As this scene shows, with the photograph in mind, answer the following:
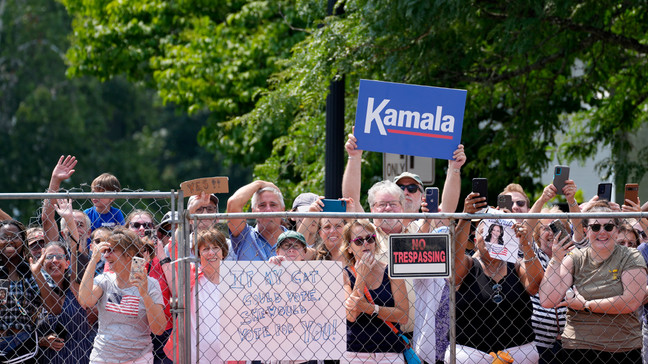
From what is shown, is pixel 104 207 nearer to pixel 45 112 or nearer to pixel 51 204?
pixel 51 204

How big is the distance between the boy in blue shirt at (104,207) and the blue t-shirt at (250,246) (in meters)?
1.32

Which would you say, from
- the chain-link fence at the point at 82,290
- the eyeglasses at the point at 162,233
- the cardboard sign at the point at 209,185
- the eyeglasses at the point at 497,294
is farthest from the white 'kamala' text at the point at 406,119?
the eyeglasses at the point at 162,233

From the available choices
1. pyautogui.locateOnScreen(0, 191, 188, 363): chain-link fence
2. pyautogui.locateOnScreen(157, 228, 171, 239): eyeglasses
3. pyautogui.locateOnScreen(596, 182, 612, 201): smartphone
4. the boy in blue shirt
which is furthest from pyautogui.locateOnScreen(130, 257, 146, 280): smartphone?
pyautogui.locateOnScreen(596, 182, 612, 201): smartphone

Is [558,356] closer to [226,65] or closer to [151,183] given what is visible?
[226,65]

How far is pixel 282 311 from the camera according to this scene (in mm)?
Answer: 5000

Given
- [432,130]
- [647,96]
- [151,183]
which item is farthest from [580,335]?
[151,183]

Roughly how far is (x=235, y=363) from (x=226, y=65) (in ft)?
27.3

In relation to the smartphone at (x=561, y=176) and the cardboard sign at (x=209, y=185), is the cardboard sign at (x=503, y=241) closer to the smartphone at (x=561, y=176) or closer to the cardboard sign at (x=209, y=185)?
the smartphone at (x=561, y=176)

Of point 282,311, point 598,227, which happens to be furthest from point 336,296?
point 598,227

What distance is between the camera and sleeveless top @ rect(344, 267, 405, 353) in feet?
18.0

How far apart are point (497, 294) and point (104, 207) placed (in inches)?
132

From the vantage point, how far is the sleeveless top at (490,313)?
5.62m

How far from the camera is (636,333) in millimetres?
5645

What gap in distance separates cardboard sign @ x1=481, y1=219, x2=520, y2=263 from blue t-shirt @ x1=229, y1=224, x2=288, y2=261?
1.57m
